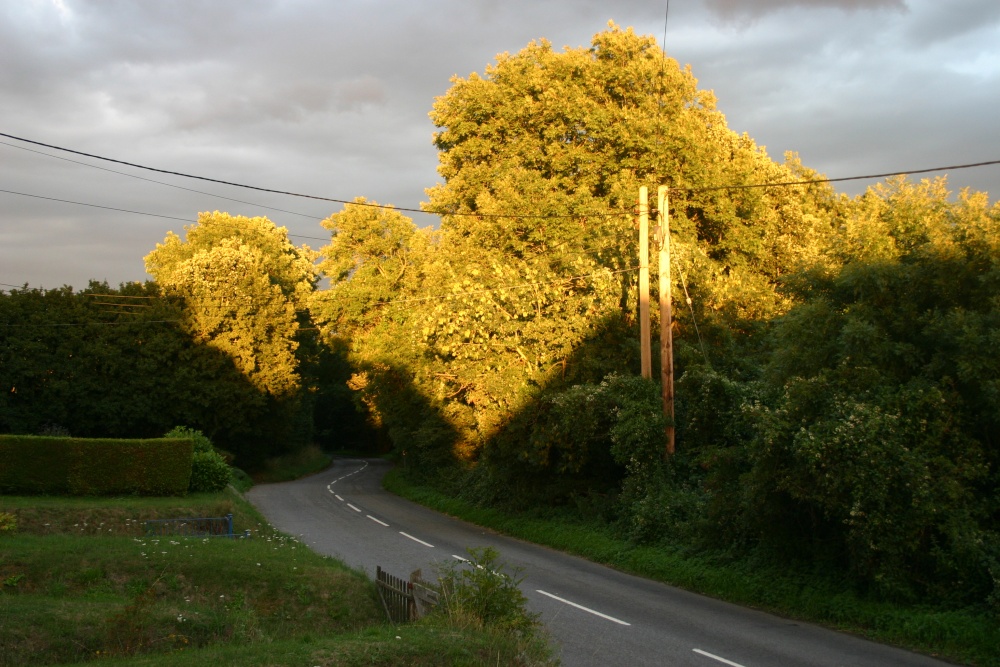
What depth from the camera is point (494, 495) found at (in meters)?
28.0

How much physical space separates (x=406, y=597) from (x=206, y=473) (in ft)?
60.7

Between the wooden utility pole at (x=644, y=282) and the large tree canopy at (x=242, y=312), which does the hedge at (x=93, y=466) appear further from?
the large tree canopy at (x=242, y=312)

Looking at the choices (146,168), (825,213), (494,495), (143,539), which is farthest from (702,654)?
(825,213)

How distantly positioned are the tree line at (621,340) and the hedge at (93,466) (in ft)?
27.8

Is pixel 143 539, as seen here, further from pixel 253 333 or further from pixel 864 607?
pixel 253 333

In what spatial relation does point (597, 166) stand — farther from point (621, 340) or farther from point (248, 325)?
point (248, 325)

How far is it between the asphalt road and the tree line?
1.63 metres

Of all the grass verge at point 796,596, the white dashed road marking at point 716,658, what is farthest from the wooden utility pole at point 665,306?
the white dashed road marking at point 716,658

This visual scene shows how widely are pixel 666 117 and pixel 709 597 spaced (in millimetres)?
18813

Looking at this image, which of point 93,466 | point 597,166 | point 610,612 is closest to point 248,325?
point 93,466

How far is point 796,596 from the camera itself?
14086mm

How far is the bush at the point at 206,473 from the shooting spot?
2758cm

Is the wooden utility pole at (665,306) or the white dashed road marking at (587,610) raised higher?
the wooden utility pole at (665,306)

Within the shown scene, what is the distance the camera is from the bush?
90.5ft
